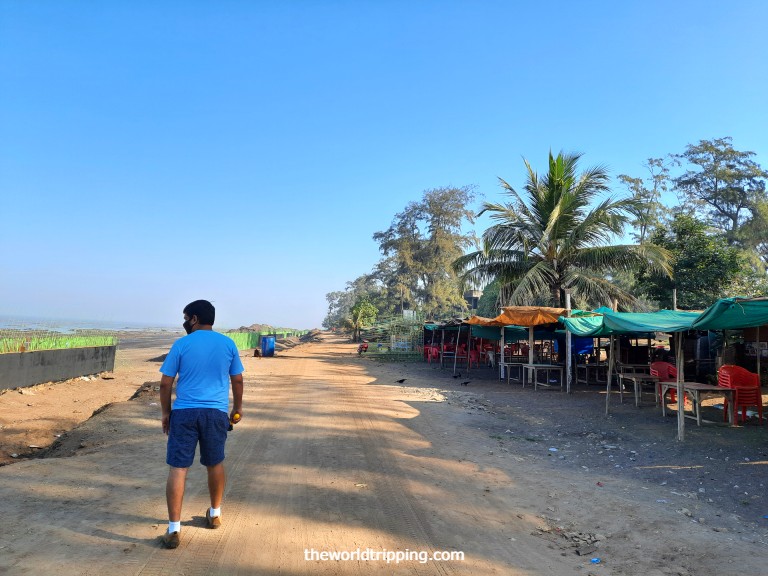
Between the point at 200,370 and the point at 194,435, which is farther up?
the point at 200,370

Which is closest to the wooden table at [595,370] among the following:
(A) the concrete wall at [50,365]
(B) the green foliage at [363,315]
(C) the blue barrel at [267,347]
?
(A) the concrete wall at [50,365]

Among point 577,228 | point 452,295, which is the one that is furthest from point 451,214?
point 577,228

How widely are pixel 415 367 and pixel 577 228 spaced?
9484mm

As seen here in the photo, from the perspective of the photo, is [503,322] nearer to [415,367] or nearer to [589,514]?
[415,367]

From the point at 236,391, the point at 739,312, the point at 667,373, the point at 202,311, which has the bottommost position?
the point at 667,373

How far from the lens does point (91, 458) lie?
5.58 metres

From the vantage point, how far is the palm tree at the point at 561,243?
52.9 ft

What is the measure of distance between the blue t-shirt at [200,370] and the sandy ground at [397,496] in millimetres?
1012

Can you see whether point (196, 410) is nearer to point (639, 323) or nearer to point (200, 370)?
point (200, 370)

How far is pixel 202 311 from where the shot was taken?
151 inches

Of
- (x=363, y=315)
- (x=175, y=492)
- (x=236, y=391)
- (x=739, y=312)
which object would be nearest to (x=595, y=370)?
(x=739, y=312)

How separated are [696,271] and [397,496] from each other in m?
17.4

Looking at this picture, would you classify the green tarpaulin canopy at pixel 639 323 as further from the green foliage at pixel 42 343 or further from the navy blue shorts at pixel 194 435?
the green foliage at pixel 42 343

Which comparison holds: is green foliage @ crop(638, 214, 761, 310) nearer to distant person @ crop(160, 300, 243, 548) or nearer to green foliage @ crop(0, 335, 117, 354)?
distant person @ crop(160, 300, 243, 548)
